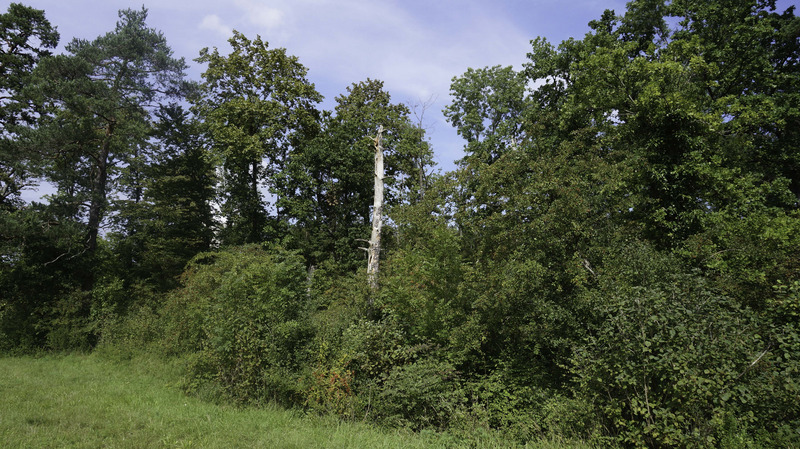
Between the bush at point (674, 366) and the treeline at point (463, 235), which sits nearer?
the bush at point (674, 366)

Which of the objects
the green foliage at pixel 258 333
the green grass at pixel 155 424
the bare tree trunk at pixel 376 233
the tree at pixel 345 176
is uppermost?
the tree at pixel 345 176

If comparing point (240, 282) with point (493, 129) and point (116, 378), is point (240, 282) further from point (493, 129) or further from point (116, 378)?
point (493, 129)

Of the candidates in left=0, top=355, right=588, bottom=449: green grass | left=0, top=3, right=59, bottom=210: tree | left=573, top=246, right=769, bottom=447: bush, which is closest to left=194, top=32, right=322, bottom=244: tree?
left=0, top=3, right=59, bottom=210: tree

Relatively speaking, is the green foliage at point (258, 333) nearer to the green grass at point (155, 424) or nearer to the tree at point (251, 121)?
the green grass at point (155, 424)

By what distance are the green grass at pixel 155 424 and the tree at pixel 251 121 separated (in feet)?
44.3

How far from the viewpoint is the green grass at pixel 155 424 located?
17.8 ft

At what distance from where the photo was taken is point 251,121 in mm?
21438

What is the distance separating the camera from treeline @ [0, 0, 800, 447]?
227 inches

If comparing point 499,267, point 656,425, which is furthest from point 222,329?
point 656,425

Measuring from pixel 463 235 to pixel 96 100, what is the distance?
55.0 ft

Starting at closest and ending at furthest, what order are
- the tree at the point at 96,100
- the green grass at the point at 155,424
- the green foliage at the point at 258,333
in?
the green grass at the point at 155,424, the green foliage at the point at 258,333, the tree at the point at 96,100

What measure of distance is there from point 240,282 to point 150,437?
409 centimetres

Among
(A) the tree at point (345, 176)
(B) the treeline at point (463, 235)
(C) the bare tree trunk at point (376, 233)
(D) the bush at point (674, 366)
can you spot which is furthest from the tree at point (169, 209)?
(D) the bush at point (674, 366)

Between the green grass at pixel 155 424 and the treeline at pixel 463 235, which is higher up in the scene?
the treeline at pixel 463 235
